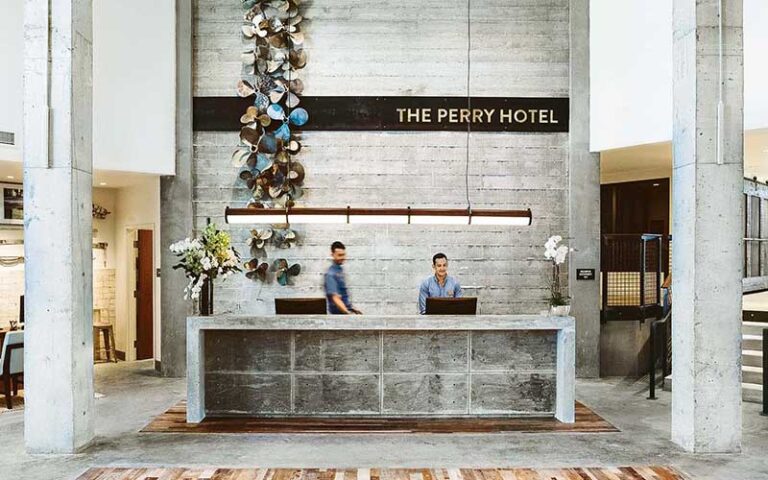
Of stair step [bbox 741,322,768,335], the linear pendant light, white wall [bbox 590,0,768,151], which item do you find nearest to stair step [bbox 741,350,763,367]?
stair step [bbox 741,322,768,335]

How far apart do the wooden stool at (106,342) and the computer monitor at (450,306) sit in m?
6.18

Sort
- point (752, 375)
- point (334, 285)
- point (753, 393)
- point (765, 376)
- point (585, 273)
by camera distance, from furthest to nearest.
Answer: point (585, 273) < point (752, 375) < point (753, 393) < point (334, 285) < point (765, 376)

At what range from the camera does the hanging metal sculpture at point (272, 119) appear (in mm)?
9383

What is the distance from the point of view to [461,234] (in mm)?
9469

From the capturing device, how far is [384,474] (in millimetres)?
5254

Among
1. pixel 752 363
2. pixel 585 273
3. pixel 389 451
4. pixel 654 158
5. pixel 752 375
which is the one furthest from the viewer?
pixel 654 158

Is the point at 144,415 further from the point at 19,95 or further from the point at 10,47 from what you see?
the point at 10,47

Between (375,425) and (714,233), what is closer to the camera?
(714,233)

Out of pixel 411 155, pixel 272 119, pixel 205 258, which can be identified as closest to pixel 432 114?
pixel 411 155

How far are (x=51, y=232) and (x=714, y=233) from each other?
6.01 metres

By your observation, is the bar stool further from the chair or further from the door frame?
the chair

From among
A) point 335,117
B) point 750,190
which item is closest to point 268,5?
point 335,117

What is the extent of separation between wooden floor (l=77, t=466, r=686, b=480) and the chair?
2.85 m

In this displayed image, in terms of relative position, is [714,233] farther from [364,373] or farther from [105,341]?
[105,341]
